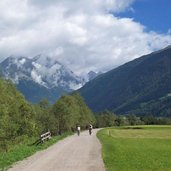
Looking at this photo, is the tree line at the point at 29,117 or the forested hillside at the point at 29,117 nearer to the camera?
the tree line at the point at 29,117

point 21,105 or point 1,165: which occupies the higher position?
point 21,105

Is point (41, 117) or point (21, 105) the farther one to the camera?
point (41, 117)

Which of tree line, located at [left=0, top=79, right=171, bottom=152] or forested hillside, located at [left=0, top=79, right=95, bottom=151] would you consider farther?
forested hillside, located at [left=0, top=79, right=95, bottom=151]

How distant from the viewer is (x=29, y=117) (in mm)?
110312

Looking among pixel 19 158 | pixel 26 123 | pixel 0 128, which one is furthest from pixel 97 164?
pixel 26 123

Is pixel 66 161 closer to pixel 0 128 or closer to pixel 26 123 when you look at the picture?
pixel 0 128

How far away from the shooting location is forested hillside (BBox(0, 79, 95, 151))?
77.3 metres

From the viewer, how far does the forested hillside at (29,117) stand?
254 ft

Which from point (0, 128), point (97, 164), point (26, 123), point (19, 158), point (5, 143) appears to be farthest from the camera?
point (26, 123)

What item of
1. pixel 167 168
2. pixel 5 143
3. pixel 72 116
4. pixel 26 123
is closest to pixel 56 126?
pixel 72 116

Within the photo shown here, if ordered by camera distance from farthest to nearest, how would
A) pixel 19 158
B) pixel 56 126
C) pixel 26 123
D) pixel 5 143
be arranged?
pixel 56 126 < pixel 26 123 < pixel 5 143 < pixel 19 158

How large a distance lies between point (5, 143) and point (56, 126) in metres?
88.5

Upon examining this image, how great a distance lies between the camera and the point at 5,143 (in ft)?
231

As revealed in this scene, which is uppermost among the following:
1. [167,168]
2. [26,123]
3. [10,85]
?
[10,85]
